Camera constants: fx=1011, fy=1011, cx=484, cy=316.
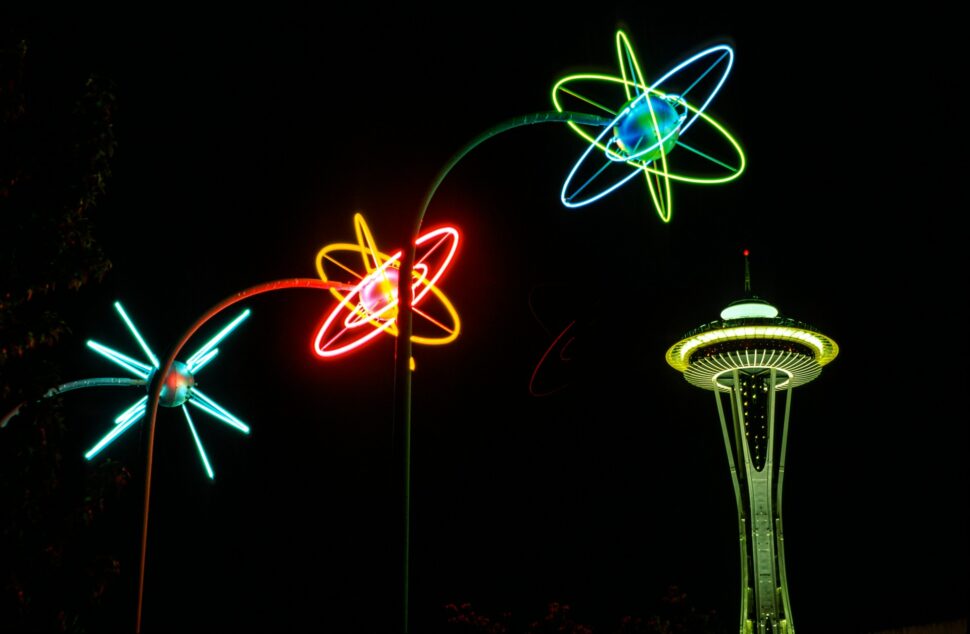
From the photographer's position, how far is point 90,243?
521 inches

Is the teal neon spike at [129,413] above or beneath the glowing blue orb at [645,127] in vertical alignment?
beneath

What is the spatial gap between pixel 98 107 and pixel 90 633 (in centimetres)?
690

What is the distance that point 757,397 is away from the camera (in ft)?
119

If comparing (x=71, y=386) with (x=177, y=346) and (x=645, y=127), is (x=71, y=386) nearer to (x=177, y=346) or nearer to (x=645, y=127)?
(x=177, y=346)

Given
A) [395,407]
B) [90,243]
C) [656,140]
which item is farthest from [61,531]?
[656,140]

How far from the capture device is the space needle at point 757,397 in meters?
33.9

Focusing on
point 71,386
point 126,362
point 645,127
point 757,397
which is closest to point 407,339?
point 645,127

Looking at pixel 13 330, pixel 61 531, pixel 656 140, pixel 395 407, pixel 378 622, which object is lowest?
pixel 378 622

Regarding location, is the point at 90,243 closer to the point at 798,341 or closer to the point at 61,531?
the point at 61,531

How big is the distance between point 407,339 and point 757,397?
91.4 ft

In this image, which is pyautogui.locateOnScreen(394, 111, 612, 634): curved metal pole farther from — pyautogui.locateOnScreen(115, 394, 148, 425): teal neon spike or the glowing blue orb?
pyautogui.locateOnScreen(115, 394, 148, 425): teal neon spike

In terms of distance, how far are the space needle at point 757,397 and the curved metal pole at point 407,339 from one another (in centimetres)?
2429

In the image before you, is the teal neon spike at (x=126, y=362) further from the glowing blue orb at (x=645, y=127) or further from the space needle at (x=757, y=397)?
the space needle at (x=757, y=397)

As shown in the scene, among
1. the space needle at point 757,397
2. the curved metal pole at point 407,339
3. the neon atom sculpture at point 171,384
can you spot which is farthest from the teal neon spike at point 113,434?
the space needle at point 757,397
